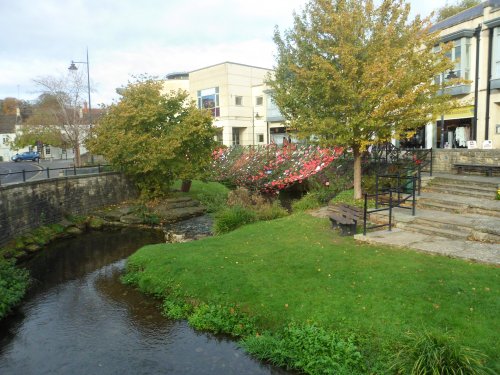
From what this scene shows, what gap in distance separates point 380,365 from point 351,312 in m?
1.13

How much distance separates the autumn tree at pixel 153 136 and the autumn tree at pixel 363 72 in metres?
7.75

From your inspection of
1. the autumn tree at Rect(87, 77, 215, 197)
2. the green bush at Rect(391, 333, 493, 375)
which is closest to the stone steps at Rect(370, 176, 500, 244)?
the green bush at Rect(391, 333, 493, 375)

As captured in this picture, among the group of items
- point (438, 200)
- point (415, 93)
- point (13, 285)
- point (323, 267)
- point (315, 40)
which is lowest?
point (13, 285)

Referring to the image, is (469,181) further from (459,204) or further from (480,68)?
(480,68)

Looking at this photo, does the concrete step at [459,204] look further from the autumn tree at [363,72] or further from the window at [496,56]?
the window at [496,56]

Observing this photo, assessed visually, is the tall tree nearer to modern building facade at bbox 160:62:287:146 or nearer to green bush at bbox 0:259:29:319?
modern building facade at bbox 160:62:287:146

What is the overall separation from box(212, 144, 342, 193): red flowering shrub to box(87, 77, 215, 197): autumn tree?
2.52m

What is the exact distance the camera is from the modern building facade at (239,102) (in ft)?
127

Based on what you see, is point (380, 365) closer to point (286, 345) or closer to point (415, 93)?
point (286, 345)

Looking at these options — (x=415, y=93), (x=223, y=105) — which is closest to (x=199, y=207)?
(x=415, y=93)

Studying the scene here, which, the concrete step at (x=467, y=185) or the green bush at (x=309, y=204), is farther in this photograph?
the green bush at (x=309, y=204)

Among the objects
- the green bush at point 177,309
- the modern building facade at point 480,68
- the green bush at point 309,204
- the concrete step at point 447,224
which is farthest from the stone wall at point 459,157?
the green bush at point 177,309

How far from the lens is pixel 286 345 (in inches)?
273

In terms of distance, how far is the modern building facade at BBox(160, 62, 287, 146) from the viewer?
Answer: 38.8 m
